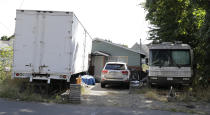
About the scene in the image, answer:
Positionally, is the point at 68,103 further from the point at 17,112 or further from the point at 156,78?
the point at 156,78

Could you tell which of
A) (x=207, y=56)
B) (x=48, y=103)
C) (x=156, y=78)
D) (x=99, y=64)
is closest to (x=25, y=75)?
(x=48, y=103)

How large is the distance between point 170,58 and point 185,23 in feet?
11.6

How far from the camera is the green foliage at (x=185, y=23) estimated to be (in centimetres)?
1150

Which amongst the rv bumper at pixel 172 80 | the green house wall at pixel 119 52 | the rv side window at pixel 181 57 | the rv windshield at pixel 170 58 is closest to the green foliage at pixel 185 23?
the rv side window at pixel 181 57

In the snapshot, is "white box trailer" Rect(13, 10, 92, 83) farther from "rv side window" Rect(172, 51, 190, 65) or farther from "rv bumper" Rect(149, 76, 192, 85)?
"rv side window" Rect(172, 51, 190, 65)

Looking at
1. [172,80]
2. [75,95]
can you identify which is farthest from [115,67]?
[75,95]

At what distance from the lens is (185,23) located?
1347 cm

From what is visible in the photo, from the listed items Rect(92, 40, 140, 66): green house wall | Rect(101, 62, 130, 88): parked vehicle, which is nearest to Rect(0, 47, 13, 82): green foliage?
Rect(101, 62, 130, 88): parked vehicle

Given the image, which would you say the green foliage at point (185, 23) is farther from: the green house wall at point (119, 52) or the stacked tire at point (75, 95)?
the stacked tire at point (75, 95)

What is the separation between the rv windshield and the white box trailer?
5.40 m

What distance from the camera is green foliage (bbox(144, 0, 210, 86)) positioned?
1150 cm

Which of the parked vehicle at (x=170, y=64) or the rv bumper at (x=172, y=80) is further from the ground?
the parked vehicle at (x=170, y=64)

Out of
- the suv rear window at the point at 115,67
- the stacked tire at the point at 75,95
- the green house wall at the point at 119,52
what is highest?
the green house wall at the point at 119,52

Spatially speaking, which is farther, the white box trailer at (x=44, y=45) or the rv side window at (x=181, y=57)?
the rv side window at (x=181, y=57)
